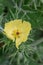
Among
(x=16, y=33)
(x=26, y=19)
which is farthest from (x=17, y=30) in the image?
(x=26, y=19)

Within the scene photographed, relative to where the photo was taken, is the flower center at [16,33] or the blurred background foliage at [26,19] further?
the blurred background foliage at [26,19]

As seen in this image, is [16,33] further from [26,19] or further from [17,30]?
[26,19]

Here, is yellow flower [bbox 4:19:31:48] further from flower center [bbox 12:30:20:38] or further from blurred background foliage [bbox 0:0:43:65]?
blurred background foliage [bbox 0:0:43:65]

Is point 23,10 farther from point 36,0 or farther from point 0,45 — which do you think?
point 0,45

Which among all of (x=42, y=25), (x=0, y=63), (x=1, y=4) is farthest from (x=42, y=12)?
(x=0, y=63)

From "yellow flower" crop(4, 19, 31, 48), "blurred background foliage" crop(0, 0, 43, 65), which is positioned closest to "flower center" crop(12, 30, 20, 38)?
"yellow flower" crop(4, 19, 31, 48)

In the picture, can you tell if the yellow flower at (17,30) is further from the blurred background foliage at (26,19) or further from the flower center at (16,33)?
the blurred background foliage at (26,19)

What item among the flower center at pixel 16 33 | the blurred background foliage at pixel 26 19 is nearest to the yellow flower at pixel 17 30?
the flower center at pixel 16 33

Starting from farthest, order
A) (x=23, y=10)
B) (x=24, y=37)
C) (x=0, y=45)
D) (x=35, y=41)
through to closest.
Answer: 1. (x=35, y=41)
2. (x=23, y=10)
3. (x=0, y=45)
4. (x=24, y=37)
